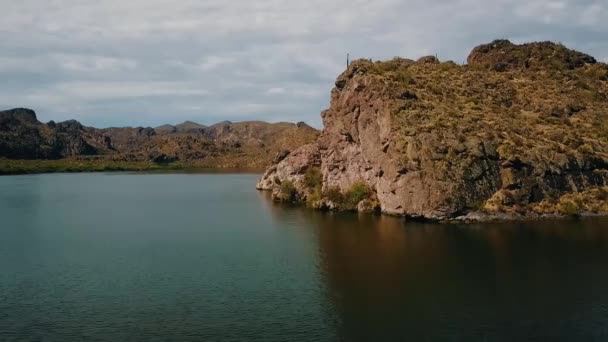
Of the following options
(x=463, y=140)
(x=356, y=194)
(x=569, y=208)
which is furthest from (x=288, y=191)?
(x=569, y=208)

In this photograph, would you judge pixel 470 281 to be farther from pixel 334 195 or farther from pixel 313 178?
pixel 313 178

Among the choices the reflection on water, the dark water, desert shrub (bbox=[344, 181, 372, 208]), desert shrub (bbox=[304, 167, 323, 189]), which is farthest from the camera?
desert shrub (bbox=[304, 167, 323, 189])

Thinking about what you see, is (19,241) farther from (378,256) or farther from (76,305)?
(378,256)

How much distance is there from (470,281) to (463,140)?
127 feet

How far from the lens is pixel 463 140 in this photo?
253 ft

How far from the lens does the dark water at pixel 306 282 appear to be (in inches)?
1291

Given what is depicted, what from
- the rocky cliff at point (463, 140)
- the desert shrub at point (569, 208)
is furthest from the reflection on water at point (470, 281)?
the rocky cliff at point (463, 140)

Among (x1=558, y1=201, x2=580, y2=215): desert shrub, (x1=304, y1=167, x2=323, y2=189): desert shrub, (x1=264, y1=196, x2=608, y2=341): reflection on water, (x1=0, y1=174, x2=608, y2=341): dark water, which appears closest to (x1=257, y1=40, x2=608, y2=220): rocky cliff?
(x1=558, y1=201, x2=580, y2=215): desert shrub

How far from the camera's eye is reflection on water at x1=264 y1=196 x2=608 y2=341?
32.6m

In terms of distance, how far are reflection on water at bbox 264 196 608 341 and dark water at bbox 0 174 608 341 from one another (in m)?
0.15

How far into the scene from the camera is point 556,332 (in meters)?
31.6

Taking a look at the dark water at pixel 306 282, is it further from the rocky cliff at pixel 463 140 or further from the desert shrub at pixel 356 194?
the desert shrub at pixel 356 194

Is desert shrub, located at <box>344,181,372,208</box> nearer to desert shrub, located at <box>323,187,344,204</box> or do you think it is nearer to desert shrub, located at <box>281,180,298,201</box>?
desert shrub, located at <box>323,187,344,204</box>

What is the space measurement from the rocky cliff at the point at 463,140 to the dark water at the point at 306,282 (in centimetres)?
669
